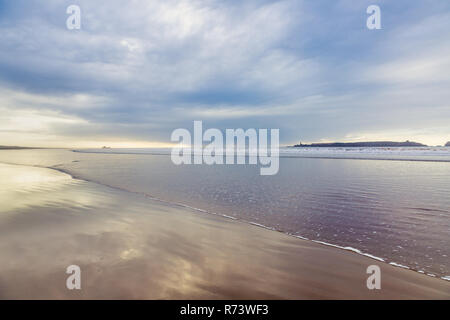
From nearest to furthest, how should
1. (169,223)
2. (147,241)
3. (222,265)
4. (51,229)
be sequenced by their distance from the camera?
(222,265)
(147,241)
(51,229)
(169,223)

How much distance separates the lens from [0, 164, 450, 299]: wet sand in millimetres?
3562

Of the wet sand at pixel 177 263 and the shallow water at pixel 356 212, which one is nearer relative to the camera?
the wet sand at pixel 177 263

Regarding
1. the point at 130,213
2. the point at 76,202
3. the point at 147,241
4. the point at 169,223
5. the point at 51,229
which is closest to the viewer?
the point at 147,241

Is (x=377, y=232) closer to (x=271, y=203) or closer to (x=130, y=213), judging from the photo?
(x=271, y=203)

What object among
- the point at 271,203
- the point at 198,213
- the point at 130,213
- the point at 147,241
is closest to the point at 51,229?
the point at 130,213

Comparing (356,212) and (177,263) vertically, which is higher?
(356,212)

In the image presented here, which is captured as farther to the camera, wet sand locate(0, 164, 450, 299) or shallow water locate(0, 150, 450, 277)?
shallow water locate(0, 150, 450, 277)

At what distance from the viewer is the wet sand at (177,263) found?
11.7ft

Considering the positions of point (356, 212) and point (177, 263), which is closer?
point (177, 263)

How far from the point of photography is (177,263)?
4.44 m

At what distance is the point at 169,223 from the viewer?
6.85 metres
